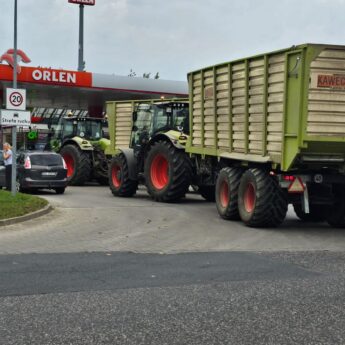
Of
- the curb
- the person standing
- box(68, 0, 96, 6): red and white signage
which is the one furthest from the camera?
box(68, 0, 96, 6): red and white signage

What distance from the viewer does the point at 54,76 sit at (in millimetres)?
31812

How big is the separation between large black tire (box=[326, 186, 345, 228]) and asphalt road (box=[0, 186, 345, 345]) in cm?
54

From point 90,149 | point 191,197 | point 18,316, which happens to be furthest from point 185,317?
point 90,149

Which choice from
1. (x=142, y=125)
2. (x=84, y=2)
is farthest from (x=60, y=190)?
(x=84, y=2)

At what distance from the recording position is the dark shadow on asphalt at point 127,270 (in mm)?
7062

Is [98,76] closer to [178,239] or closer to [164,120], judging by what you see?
[164,120]

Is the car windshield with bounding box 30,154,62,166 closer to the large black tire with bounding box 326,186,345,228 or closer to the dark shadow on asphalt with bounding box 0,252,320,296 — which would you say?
the large black tire with bounding box 326,186,345,228

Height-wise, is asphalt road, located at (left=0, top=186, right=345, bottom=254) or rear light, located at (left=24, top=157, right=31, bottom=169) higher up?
rear light, located at (left=24, top=157, right=31, bottom=169)

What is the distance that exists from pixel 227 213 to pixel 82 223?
10.1ft

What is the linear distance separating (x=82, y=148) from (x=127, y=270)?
15.6 meters

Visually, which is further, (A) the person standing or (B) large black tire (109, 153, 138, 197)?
(A) the person standing

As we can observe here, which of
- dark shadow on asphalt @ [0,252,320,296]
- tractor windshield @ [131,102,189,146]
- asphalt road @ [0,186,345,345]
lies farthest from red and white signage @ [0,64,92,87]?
dark shadow on asphalt @ [0,252,320,296]

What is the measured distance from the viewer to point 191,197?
19281 mm

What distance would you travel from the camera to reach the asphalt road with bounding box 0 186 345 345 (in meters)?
5.33
